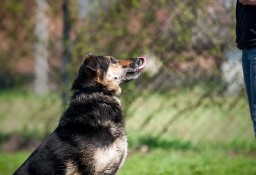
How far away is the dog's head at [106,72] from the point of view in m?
5.85

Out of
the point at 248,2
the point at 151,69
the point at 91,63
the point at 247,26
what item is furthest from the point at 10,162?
the point at 248,2

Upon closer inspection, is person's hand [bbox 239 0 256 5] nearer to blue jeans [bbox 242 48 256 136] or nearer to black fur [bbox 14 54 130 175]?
blue jeans [bbox 242 48 256 136]

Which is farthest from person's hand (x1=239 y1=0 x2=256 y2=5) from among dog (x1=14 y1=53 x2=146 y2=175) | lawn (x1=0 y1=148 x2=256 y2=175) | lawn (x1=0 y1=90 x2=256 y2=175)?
lawn (x1=0 y1=90 x2=256 y2=175)

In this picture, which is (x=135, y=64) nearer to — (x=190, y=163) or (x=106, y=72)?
(x=106, y=72)

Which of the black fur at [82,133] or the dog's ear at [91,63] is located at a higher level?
the dog's ear at [91,63]

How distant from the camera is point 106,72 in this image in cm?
601

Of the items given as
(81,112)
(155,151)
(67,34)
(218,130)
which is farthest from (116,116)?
(67,34)

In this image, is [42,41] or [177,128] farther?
[42,41]

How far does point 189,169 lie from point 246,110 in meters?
2.32

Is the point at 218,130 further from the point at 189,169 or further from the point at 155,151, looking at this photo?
the point at 189,169

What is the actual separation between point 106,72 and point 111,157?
0.88m

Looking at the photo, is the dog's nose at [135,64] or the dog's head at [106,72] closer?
the dog's head at [106,72]

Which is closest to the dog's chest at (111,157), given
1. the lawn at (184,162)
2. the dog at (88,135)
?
the dog at (88,135)

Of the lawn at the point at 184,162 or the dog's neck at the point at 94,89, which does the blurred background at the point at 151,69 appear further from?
the dog's neck at the point at 94,89
